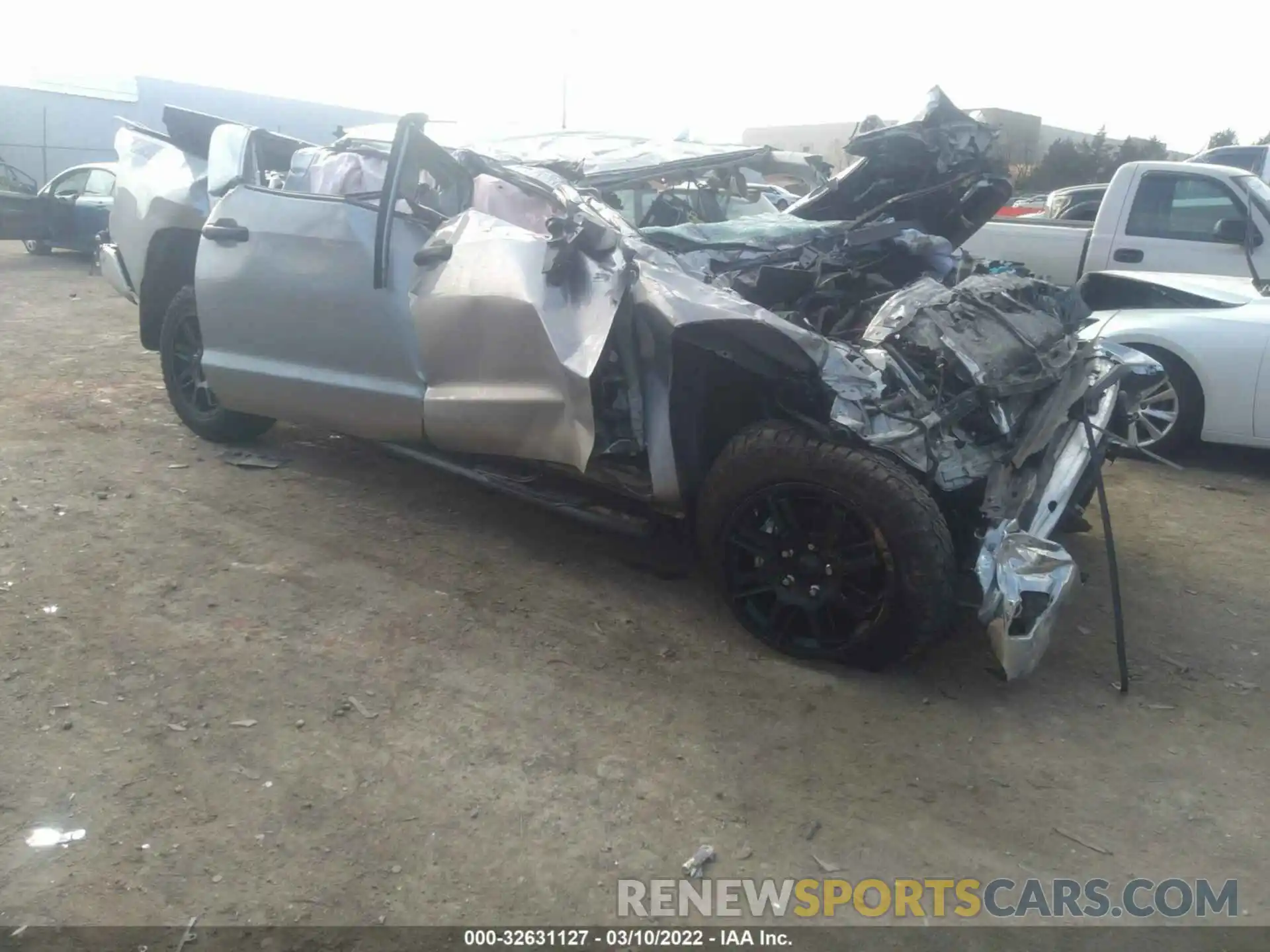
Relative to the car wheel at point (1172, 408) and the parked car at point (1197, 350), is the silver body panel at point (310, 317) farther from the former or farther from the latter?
the car wheel at point (1172, 408)

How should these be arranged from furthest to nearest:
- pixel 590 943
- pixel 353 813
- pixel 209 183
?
pixel 209 183 < pixel 353 813 < pixel 590 943

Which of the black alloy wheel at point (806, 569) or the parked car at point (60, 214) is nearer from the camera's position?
the black alloy wheel at point (806, 569)

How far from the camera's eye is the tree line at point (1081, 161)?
24609 millimetres

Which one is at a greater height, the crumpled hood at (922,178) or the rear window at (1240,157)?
the rear window at (1240,157)

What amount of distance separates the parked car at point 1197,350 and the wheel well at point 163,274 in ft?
17.1

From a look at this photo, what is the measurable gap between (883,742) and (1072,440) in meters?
1.52

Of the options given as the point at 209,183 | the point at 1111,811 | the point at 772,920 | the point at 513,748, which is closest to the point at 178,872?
the point at 513,748

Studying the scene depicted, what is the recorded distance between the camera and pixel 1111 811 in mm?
2662

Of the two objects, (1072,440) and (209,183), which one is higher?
(209,183)

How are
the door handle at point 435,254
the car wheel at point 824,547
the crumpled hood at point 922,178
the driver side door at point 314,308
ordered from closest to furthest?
the car wheel at point 824,547 → the door handle at point 435,254 → the driver side door at point 314,308 → the crumpled hood at point 922,178

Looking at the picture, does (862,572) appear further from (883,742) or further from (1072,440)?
(1072,440)

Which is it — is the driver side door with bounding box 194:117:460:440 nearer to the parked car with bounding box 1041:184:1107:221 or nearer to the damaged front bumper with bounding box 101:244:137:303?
→ the damaged front bumper with bounding box 101:244:137:303

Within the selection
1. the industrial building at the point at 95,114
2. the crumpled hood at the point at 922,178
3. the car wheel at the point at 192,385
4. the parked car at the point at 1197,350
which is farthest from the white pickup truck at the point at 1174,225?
the industrial building at the point at 95,114

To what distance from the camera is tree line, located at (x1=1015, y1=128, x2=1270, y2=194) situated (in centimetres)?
2461
